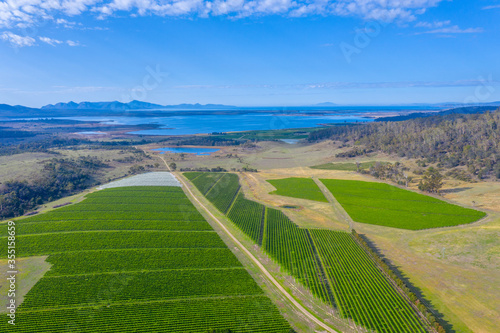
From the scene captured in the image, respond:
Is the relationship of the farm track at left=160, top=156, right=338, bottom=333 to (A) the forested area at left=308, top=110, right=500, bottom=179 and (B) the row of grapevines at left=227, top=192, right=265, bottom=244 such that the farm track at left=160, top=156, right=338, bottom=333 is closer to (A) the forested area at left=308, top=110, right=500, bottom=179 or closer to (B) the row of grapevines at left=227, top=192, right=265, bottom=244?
(B) the row of grapevines at left=227, top=192, right=265, bottom=244

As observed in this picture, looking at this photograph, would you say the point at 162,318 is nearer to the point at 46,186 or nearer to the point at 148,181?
the point at 46,186

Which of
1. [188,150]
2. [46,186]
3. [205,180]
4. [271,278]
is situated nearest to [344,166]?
[205,180]

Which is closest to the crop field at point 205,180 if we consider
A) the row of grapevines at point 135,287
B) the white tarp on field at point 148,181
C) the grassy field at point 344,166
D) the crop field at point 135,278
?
the white tarp on field at point 148,181

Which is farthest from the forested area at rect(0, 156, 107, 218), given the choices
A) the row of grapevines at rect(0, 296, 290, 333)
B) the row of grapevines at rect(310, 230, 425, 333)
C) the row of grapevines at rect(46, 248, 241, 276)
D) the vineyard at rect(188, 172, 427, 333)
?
the row of grapevines at rect(310, 230, 425, 333)

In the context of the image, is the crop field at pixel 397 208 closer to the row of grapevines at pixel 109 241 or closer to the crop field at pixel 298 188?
the crop field at pixel 298 188

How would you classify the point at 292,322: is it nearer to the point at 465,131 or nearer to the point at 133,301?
the point at 133,301

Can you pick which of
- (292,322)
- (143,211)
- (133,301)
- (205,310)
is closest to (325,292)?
(292,322)
